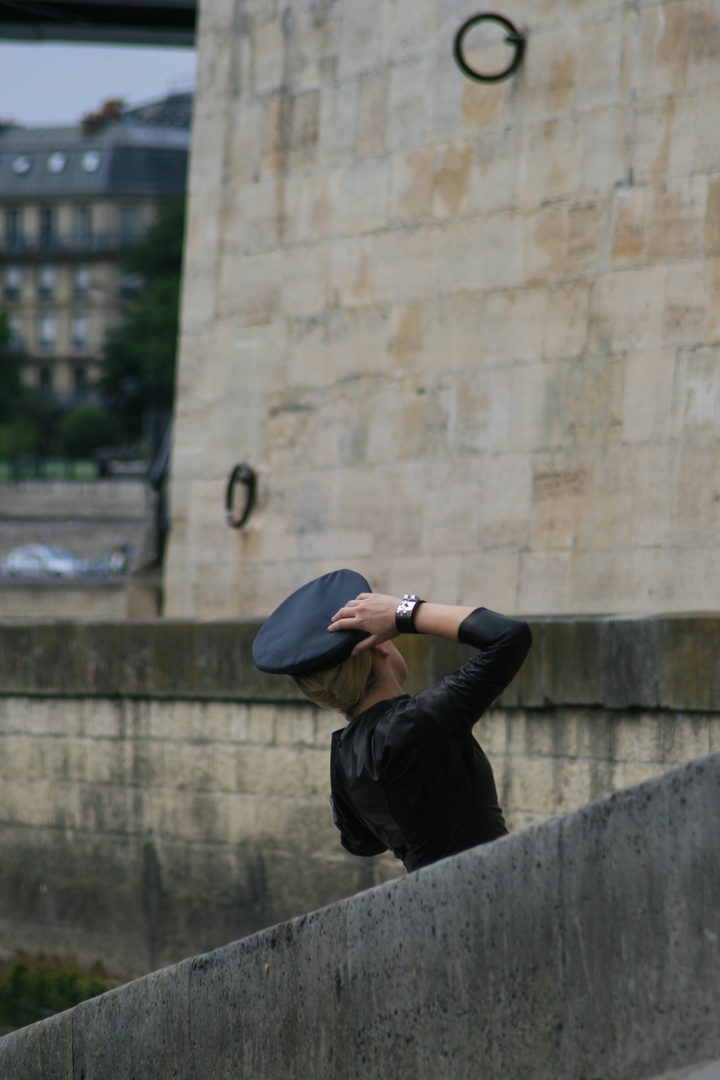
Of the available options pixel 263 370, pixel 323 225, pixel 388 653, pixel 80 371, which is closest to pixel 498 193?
pixel 323 225

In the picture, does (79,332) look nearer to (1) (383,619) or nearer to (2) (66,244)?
(2) (66,244)

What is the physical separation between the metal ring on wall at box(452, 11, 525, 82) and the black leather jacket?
5.40 metres

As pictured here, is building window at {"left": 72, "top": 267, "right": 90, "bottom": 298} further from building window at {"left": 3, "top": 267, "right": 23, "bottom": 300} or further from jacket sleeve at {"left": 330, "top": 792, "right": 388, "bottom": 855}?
jacket sleeve at {"left": 330, "top": 792, "right": 388, "bottom": 855}

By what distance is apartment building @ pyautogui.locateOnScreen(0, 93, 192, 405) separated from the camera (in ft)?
312

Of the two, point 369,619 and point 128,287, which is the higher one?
point 128,287

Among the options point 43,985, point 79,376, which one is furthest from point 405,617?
point 79,376

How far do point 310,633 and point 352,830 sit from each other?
56cm

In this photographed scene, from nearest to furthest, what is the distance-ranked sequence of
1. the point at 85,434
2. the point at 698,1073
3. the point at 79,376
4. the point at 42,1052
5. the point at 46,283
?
the point at 698,1073 < the point at 42,1052 < the point at 85,434 < the point at 46,283 < the point at 79,376

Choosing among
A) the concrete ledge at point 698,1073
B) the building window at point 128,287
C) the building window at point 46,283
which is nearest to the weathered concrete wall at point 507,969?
the concrete ledge at point 698,1073

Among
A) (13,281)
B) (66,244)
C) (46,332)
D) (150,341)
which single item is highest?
(66,244)

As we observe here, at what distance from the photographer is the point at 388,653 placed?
3.20 m

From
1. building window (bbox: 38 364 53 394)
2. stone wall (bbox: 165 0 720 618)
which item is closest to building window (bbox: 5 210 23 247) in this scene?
building window (bbox: 38 364 53 394)

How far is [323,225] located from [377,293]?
0.69m

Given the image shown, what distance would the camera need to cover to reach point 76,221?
9662 centimetres
